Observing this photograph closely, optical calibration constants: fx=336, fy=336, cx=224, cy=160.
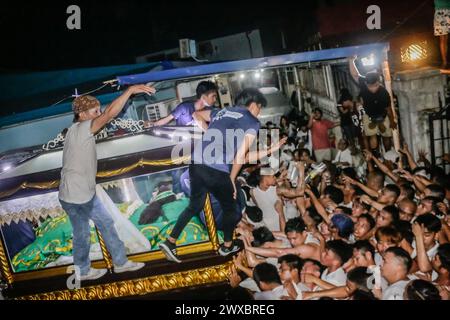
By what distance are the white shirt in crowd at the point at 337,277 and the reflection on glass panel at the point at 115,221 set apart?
1.50 m

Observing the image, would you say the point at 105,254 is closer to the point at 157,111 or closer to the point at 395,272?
the point at 395,272

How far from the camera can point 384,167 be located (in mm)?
5539

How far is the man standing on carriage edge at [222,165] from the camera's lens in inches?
159

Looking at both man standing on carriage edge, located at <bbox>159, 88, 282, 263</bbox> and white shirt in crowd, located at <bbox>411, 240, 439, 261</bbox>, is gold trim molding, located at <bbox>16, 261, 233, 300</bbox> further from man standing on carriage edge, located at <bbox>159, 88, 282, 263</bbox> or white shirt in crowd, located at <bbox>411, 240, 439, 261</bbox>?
white shirt in crowd, located at <bbox>411, 240, 439, 261</bbox>

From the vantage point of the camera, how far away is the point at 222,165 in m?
4.14

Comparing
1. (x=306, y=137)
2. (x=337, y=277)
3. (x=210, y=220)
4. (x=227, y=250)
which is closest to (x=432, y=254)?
(x=337, y=277)

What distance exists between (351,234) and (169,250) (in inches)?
92.4

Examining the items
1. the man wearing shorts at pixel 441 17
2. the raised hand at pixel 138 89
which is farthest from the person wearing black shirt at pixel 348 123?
the raised hand at pixel 138 89

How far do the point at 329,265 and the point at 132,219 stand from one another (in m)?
2.44

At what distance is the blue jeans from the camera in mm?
4000

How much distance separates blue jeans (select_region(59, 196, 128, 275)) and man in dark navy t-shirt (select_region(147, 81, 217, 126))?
209cm

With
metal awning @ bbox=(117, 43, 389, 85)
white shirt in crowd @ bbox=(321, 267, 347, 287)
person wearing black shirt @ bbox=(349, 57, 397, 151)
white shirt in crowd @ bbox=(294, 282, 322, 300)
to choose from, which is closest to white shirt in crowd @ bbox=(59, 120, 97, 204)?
metal awning @ bbox=(117, 43, 389, 85)

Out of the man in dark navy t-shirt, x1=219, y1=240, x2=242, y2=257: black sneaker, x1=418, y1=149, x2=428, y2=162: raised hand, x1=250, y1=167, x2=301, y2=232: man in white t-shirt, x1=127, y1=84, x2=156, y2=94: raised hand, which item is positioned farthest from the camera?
x1=418, y1=149, x2=428, y2=162: raised hand

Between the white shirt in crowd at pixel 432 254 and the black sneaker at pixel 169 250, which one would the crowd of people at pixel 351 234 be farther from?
the black sneaker at pixel 169 250
